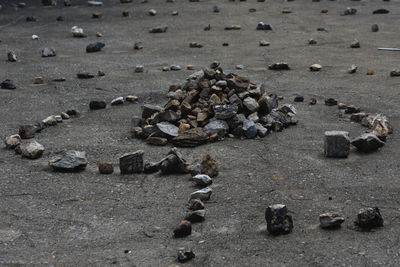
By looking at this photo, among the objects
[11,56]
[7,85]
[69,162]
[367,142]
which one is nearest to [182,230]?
[69,162]

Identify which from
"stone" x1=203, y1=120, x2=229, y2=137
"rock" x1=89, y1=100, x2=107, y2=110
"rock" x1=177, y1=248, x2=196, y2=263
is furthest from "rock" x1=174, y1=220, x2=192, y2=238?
"rock" x1=89, y1=100, x2=107, y2=110

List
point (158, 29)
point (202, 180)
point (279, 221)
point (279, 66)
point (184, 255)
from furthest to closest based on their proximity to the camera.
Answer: point (158, 29) → point (279, 66) → point (202, 180) → point (279, 221) → point (184, 255)

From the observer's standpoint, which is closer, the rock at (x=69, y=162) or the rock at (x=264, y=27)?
the rock at (x=69, y=162)

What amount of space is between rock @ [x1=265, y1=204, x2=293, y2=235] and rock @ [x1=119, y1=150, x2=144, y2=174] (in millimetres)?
1338

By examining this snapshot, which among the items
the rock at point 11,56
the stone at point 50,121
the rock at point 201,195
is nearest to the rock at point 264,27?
the rock at point 11,56

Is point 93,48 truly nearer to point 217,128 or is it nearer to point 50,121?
point 50,121

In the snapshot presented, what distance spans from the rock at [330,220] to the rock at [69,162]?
6.12 feet

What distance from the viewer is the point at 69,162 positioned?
15.5 feet

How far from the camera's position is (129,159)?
4641 millimetres

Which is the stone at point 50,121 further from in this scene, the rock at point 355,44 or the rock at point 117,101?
the rock at point 355,44

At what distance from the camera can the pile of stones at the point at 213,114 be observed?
5.30 metres

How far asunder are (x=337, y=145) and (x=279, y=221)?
141 centimetres

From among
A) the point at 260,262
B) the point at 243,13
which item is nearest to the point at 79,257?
the point at 260,262

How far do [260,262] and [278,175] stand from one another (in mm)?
1286
